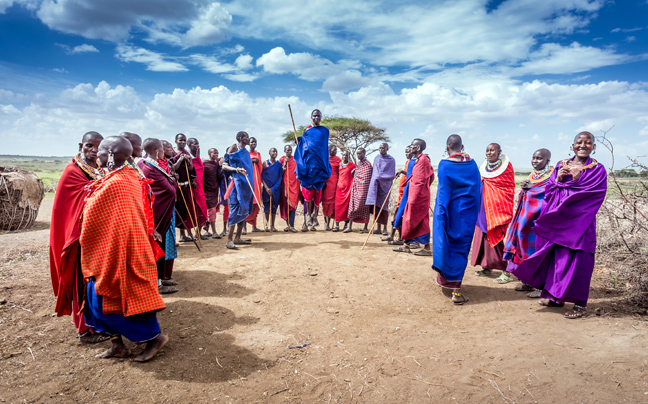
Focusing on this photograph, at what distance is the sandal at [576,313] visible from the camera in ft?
13.3

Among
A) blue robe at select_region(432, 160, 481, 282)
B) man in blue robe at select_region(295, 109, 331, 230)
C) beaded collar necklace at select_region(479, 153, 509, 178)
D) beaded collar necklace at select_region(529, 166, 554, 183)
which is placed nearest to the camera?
blue robe at select_region(432, 160, 481, 282)

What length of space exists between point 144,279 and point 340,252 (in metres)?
4.58

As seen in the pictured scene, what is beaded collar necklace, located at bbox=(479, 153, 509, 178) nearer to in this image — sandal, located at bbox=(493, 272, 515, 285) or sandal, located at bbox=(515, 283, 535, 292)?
sandal, located at bbox=(493, 272, 515, 285)

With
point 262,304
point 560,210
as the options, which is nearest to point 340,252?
point 262,304

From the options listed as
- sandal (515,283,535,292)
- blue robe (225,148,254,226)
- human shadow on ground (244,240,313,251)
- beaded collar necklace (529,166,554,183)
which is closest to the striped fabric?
beaded collar necklace (529,166,554,183)

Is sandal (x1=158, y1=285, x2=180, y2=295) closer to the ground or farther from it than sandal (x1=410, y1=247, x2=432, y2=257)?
closer to the ground

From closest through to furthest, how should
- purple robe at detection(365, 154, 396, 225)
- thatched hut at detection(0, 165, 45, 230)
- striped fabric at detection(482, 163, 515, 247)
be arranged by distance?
striped fabric at detection(482, 163, 515, 247) < purple robe at detection(365, 154, 396, 225) < thatched hut at detection(0, 165, 45, 230)

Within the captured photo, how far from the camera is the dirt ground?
9.09 feet

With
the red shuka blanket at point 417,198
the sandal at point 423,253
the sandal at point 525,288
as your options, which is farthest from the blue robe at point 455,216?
the sandal at point 423,253

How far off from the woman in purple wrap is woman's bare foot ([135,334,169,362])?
13.8 feet

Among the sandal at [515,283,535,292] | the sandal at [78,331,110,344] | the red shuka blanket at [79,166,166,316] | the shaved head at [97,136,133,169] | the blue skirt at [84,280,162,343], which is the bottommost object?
the sandal at [78,331,110,344]

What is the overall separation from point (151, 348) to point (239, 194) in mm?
4403

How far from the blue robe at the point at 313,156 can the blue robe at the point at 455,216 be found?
3.89m

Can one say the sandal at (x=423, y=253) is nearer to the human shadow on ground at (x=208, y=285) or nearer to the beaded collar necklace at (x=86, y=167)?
the human shadow on ground at (x=208, y=285)
